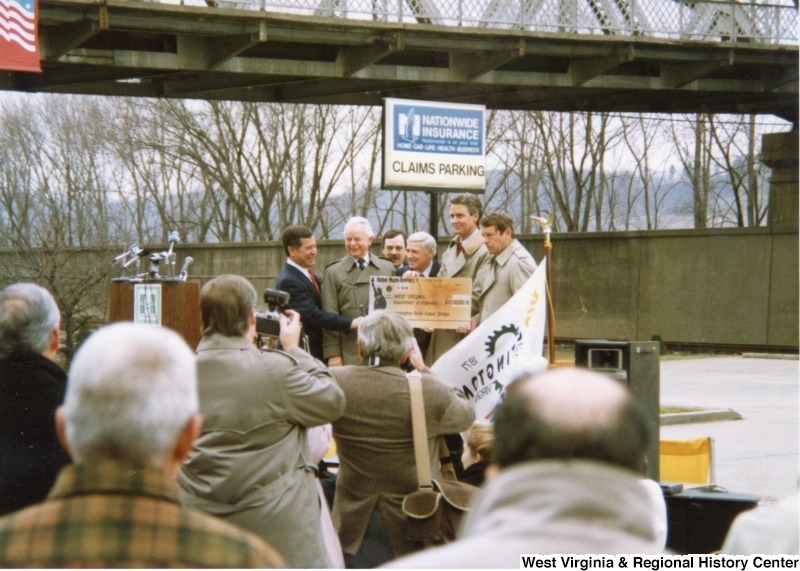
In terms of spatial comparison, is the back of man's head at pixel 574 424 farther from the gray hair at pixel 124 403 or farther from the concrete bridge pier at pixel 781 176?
the concrete bridge pier at pixel 781 176

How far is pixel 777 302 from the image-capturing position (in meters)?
28.7

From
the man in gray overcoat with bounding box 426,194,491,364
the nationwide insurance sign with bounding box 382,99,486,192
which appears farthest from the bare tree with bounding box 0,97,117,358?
the man in gray overcoat with bounding box 426,194,491,364

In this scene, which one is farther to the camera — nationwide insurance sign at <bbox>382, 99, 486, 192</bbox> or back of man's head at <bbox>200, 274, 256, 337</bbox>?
nationwide insurance sign at <bbox>382, 99, 486, 192</bbox>

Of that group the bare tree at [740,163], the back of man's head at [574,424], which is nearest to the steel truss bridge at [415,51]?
the bare tree at [740,163]

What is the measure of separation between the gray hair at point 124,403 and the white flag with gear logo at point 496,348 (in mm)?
5960

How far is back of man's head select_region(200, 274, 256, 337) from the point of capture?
4.95 meters

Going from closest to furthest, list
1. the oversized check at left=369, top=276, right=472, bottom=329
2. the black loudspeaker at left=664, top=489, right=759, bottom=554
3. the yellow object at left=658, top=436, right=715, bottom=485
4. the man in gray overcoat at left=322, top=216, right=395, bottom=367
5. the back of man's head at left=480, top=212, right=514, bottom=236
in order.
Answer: the black loudspeaker at left=664, top=489, right=759, bottom=554, the yellow object at left=658, top=436, right=715, bottom=485, the back of man's head at left=480, top=212, right=514, bottom=236, the oversized check at left=369, top=276, right=472, bottom=329, the man in gray overcoat at left=322, top=216, right=395, bottom=367

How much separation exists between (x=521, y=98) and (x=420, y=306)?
64.6ft

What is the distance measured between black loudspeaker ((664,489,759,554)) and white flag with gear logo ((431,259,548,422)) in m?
1.84

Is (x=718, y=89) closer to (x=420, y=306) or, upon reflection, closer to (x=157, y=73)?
(x=157, y=73)

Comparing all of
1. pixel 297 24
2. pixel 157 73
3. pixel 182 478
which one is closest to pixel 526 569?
pixel 182 478

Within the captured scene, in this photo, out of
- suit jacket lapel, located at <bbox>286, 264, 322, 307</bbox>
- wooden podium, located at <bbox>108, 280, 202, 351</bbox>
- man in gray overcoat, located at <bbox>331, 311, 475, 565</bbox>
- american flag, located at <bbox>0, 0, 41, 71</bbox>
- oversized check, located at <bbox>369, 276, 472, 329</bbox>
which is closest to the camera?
man in gray overcoat, located at <bbox>331, 311, 475, 565</bbox>

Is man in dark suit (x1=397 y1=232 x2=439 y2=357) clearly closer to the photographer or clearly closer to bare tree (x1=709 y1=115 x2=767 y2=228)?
the photographer

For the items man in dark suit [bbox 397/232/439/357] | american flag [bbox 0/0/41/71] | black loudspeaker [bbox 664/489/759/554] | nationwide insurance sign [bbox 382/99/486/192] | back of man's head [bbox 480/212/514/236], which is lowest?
black loudspeaker [bbox 664/489/759/554]
